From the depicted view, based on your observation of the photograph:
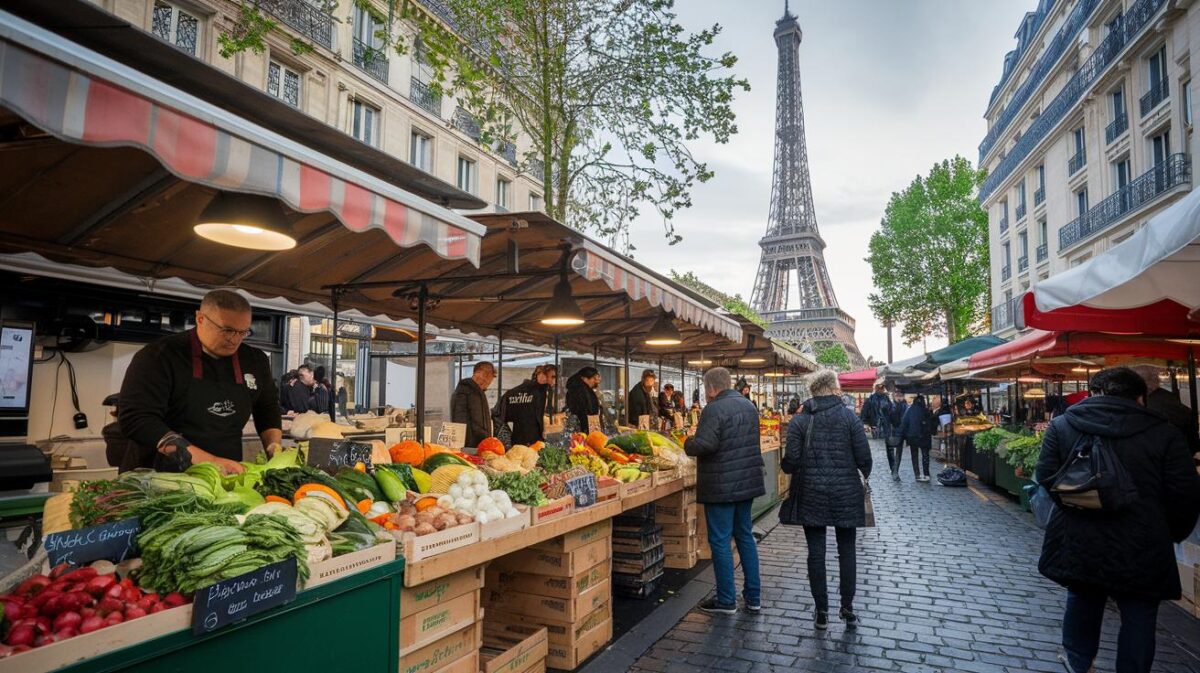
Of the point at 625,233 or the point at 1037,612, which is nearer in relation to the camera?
the point at 1037,612

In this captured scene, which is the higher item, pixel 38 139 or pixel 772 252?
pixel 772 252

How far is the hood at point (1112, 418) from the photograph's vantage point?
11.9ft

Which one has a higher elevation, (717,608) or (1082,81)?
(1082,81)

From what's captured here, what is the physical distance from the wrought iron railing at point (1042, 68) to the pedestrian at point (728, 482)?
25717 millimetres

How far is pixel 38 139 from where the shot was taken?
2.39 m

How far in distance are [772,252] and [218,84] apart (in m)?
75.1

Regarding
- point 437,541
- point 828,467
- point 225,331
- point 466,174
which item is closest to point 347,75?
point 466,174

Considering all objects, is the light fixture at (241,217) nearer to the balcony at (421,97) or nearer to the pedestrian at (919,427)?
the pedestrian at (919,427)

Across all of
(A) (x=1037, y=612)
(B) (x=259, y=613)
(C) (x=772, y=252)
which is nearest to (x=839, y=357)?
(C) (x=772, y=252)

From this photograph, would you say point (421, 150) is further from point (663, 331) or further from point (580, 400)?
point (663, 331)

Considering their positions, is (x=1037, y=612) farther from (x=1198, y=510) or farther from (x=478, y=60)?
(x=478, y=60)

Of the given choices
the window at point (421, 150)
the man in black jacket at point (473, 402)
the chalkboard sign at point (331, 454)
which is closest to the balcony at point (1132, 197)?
the man in black jacket at point (473, 402)

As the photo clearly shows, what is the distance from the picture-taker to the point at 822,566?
5039 millimetres

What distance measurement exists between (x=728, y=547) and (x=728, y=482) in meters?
0.53
